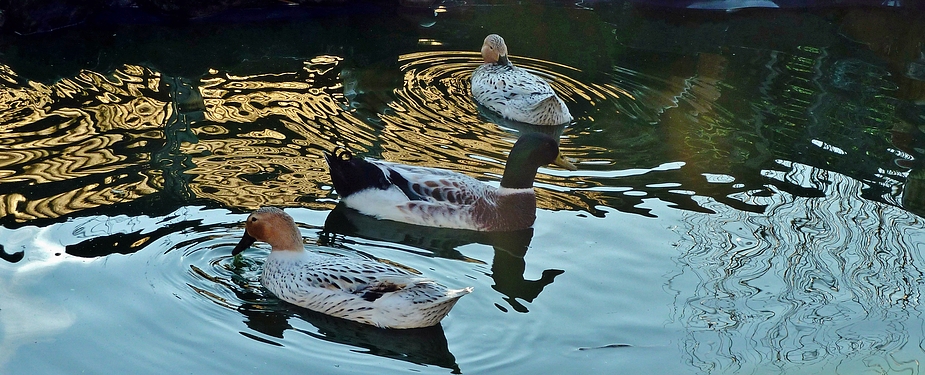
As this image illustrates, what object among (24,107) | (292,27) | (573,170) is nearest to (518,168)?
(573,170)

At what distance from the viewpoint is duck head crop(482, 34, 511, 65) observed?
10.7m

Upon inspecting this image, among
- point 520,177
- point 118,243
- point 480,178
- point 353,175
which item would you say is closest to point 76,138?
point 118,243

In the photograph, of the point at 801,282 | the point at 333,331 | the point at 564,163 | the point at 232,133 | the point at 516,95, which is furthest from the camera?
the point at 516,95

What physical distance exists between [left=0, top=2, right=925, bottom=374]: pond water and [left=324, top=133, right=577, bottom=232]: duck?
0.41 feet

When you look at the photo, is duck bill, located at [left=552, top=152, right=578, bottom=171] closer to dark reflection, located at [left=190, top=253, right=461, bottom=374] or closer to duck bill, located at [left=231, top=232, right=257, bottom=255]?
dark reflection, located at [left=190, top=253, right=461, bottom=374]

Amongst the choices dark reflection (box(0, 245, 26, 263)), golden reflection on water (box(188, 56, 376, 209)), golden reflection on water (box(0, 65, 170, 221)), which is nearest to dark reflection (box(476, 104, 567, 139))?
golden reflection on water (box(188, 56, 376, 209))

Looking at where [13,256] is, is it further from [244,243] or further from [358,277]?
[358,277]

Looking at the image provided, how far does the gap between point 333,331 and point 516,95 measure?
15.2ft

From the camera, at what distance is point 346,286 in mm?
5785

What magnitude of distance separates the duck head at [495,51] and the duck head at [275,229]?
16.2ft

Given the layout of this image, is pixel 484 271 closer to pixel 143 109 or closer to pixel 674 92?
pixel 143 109

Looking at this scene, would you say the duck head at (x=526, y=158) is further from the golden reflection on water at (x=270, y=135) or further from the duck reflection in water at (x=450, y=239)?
the golden reflection on water at (x=270, y=135)

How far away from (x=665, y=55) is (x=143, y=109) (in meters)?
5.79

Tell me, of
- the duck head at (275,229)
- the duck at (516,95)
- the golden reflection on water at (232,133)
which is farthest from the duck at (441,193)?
the duck at (516,95)
